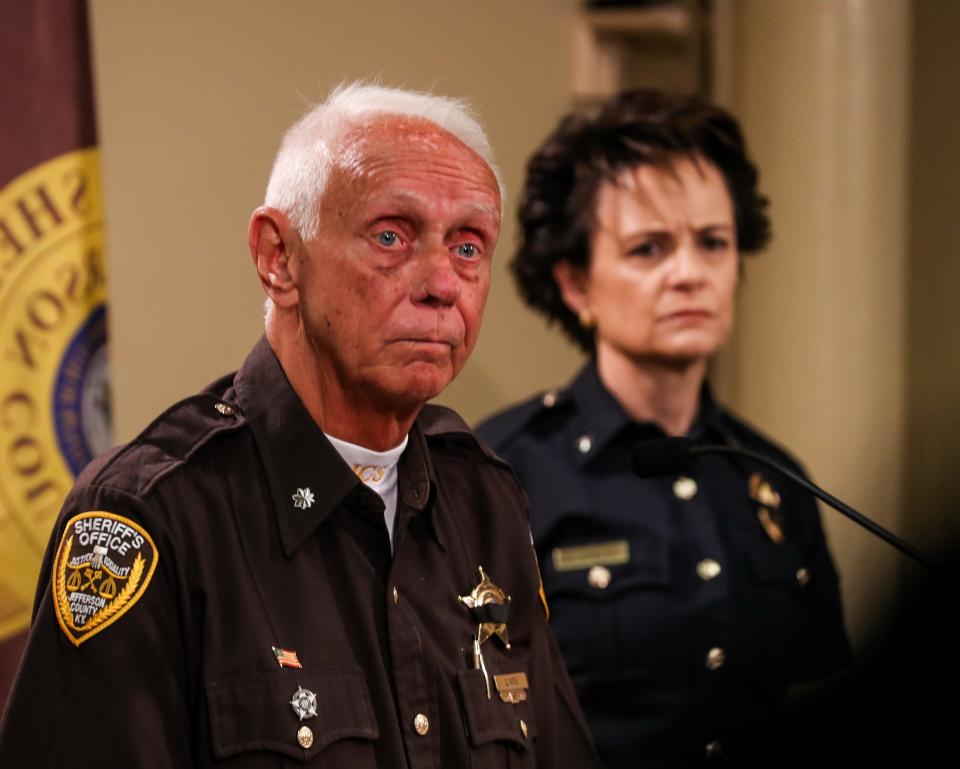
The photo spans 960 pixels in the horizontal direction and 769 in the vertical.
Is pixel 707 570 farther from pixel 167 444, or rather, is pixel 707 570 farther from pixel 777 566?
pixel 167 444

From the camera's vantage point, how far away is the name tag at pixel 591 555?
6.77ft

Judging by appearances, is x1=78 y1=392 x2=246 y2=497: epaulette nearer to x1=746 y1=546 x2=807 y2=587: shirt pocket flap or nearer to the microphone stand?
the microphone stand

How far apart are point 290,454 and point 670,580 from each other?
0.91m

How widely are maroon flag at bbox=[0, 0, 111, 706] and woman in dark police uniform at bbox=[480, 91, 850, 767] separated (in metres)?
0.67

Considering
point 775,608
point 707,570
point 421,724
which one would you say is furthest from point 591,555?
point 421,724

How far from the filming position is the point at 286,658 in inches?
48.8

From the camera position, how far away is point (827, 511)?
283 cm

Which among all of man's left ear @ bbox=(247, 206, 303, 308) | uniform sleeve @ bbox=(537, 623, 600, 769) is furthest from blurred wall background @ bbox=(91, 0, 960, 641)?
uniform sleeve @ bbox=(537, 623, 600, 769)

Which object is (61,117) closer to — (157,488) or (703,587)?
(157,488)

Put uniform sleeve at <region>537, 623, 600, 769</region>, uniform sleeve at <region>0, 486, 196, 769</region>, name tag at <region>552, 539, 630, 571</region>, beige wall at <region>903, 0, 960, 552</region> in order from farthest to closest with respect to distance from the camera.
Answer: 1. beige wall at <region>903, 0, 960, 552</region>
2. name tag at <region>552, 539, 630, 571</region>
3. uniform sleeve at <region>537, 623, 600, 769</region>
4. uniform sleeve at <region>0, 486, 196, 769</region>

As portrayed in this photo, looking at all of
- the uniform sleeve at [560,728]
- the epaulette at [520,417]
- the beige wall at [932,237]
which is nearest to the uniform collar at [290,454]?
the uniform sleeve at [560,728]

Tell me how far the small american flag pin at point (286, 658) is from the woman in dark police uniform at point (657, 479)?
0.83 m

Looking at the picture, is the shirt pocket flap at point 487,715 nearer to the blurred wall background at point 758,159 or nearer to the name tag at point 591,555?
the name tag at point 591,555

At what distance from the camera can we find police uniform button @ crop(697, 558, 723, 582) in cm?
209
